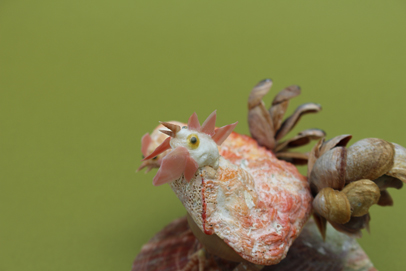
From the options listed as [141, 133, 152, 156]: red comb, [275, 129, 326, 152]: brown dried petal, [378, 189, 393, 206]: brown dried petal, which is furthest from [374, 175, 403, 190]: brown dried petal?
[141, 133, 152, 156]: red comb

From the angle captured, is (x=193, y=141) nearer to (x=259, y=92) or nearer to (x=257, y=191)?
(x=257, y=191)

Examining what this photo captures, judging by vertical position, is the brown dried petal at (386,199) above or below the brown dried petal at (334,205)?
below

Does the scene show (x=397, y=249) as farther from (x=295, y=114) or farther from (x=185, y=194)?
(x=185, y=194)

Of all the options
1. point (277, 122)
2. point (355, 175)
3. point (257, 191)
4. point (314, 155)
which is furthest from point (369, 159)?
point (277, 122)

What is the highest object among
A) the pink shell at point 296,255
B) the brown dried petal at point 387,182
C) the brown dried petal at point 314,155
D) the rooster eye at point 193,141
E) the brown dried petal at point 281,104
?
the rooster eye at point 193,141

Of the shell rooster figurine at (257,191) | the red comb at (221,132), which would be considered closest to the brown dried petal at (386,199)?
the shell rooster figurine at (257,191)

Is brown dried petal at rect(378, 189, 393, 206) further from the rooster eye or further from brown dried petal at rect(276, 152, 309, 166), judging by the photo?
the rooster eye

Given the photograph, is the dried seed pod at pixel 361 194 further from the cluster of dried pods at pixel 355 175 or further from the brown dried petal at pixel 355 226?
the brown dried petal at pixel 355 226

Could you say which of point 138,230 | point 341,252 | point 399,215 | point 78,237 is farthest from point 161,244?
point 399,215
